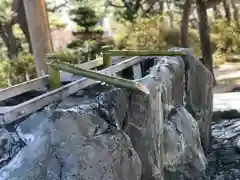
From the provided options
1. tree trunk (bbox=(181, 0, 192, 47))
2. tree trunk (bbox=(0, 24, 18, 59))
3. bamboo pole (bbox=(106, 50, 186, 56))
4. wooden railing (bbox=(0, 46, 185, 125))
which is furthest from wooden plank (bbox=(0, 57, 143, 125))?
tree trunk (bbox=(0, 24, 18, 59))

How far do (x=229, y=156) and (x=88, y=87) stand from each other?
2.24 m

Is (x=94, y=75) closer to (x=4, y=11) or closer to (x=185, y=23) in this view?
(x=185, y=23)

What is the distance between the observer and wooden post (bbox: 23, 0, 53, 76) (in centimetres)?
561

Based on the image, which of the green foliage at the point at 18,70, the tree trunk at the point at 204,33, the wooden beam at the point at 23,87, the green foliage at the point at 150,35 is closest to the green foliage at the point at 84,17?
the green foliage at the point at 150,35

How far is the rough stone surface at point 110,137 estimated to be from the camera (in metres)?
1.62

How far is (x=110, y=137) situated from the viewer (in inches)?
74.5

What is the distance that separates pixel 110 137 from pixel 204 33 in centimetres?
676

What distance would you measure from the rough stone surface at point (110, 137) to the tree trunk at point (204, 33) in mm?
4767

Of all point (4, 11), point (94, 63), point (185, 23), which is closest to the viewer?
point (94, 63)

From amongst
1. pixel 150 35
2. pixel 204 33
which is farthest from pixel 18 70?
pixel 204 33

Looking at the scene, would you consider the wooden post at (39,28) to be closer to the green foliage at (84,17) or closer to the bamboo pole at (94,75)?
the bamboo pole at (94,75)

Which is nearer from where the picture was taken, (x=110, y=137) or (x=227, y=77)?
(x=110, y=137)

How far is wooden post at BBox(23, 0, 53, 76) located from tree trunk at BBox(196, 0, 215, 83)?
3528 millimetres

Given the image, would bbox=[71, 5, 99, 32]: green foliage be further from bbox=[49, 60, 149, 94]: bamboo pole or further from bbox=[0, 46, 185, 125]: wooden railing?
bbox=[49, 60, 149, 94]: bamboo pole
